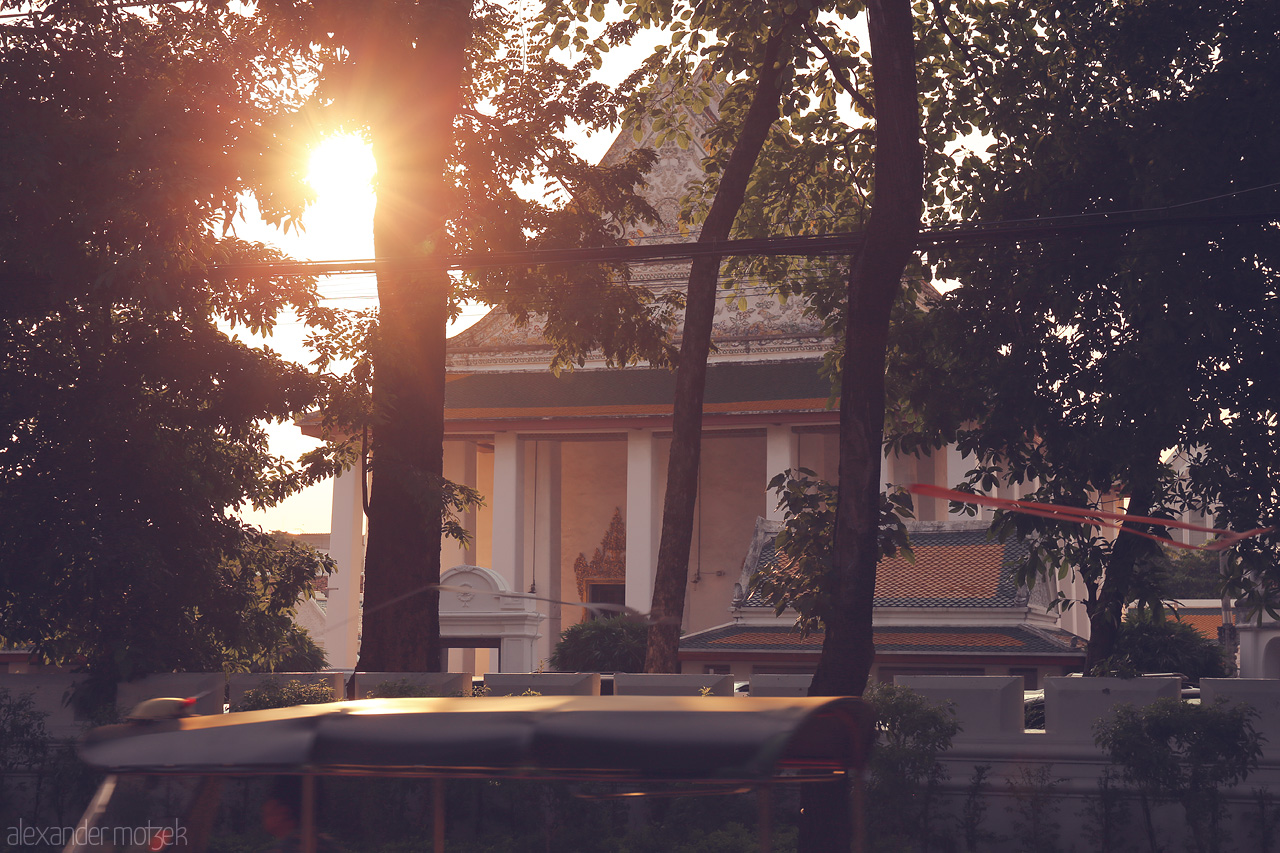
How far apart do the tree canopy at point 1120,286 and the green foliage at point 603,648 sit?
494 inches

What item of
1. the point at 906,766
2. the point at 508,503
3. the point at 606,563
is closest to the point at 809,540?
the point at 906,766

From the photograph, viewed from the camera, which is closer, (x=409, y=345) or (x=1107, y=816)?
(x=1107, y=816)

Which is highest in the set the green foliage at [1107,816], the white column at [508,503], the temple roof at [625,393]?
the temple roof at [625,393]

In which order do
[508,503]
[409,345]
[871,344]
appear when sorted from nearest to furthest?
[871,344] < [409,345] < [508,503]

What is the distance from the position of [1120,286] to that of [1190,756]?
427 centimetres

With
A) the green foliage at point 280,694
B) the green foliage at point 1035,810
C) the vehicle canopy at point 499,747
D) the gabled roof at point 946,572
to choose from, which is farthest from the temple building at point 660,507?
the vehicle canopy at point 499,747

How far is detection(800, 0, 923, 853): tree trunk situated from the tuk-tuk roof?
346 cm

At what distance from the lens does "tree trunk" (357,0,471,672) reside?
1183 cm

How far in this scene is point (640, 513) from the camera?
102 feet

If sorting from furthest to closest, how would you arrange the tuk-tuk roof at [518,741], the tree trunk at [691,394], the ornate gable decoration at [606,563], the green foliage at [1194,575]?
the green foliage at [1194,575] → the ornate gable decoration at [606,563] → the tree trunk at [691,394] → the tuk-tuk roof at [518,741]

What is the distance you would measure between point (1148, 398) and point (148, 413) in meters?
9.64

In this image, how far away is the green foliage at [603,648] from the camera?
2386cm

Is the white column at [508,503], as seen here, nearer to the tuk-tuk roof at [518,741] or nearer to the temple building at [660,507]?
the temple building at [660,507]

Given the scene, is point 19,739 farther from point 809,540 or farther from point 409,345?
point 809,540
